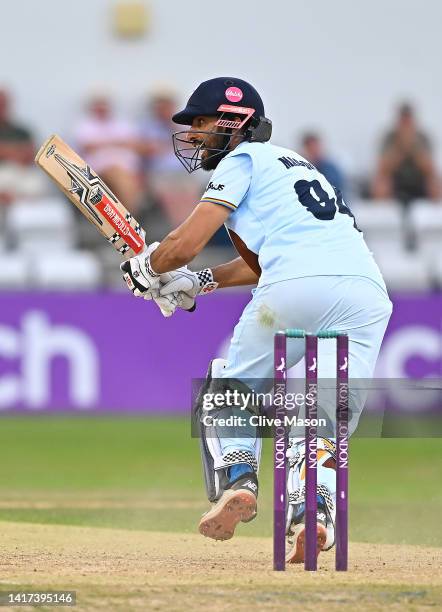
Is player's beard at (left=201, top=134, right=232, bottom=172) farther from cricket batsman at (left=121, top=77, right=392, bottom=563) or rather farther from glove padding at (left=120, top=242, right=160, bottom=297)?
glove padding at (left=120, top=242, right=160, bottom=297)

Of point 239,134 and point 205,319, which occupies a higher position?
point 239,134

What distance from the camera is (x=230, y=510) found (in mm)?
4992

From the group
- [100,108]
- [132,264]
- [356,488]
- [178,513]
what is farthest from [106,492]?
[100,108]

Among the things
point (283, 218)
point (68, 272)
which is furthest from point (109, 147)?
point (283, 218)

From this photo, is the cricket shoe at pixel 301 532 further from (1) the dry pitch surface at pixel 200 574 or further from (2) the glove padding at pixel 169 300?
(2) the glove padding at pixel 169 300

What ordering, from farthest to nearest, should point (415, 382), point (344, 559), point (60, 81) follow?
point (60, 81) → point (415, 382) → point (344, 559)

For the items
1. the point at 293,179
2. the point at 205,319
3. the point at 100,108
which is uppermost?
the point at 100,108

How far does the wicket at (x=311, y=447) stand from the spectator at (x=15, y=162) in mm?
8190

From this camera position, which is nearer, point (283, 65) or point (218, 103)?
point (218, 103)

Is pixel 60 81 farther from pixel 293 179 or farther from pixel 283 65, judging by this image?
pixel 293 179

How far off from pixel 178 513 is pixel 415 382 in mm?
2510

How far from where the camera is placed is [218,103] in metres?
5.41

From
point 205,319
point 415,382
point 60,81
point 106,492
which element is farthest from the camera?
point 60,81

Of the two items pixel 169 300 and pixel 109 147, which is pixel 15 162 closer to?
pixel 109 147
